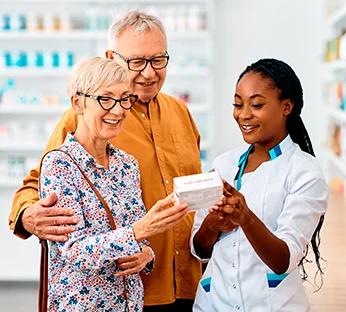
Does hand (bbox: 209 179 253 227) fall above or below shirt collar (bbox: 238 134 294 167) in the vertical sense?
below

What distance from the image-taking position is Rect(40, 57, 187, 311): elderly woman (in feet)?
5.62

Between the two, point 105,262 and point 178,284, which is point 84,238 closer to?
point 105,262

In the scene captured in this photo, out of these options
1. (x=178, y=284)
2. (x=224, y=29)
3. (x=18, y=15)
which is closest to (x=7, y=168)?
(x=18, y=15)

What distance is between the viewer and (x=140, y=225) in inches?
67.0

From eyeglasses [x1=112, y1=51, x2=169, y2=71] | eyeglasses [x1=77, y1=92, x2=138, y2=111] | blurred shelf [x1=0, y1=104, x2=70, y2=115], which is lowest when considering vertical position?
blurred shelf [x1=0, y1=104, x2=70, y2=115]

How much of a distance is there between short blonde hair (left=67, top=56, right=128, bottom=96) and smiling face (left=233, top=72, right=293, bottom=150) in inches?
13.8

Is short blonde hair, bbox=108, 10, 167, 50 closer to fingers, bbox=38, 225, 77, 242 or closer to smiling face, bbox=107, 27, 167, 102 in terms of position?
smiling face, bbox=107, 27, 167, 102

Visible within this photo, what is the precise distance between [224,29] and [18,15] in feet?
8.28

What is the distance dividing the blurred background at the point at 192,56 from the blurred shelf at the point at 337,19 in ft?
0.04

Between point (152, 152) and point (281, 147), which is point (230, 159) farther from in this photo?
point (152, 152)

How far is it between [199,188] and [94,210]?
38 cm

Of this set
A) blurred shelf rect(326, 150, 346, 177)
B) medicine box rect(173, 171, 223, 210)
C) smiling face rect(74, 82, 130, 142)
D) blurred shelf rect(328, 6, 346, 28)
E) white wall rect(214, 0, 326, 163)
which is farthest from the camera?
white wall rect(214, 0, 326, 163)

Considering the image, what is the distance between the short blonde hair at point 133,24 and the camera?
2.13 meters

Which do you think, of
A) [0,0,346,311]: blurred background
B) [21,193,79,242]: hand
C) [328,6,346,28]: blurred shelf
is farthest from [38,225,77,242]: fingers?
[0,0,346,311]: blurred background
